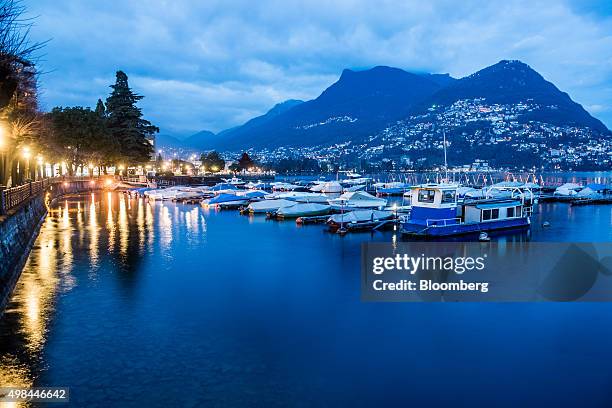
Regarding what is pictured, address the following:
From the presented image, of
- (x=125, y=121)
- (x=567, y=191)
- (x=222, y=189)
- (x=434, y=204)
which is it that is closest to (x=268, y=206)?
(x=434, y=204)

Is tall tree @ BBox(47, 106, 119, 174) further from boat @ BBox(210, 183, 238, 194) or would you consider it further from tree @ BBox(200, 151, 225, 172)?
tree @ BBox(200, 151, 225, 172)

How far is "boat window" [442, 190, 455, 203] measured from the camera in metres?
35.3

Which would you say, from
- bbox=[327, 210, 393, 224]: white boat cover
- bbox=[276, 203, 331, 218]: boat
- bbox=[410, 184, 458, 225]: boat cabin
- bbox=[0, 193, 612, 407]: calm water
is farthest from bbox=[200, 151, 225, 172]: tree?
bbox=[0, 193, 612, 407]: calm water

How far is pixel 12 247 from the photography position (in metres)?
22.8

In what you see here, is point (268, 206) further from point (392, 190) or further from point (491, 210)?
point (392, 190)

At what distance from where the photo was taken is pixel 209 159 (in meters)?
163

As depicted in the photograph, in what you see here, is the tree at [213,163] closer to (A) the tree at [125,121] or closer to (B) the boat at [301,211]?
(A) the tree at [125,121]

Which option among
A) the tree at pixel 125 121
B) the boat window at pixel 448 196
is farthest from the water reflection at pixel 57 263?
the tree at pixel 125 121

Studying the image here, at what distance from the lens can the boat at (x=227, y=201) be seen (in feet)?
192

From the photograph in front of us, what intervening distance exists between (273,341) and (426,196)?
23.8 metres

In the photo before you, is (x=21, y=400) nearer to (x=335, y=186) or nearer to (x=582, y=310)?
(x=582, y=310)

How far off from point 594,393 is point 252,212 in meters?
42.3

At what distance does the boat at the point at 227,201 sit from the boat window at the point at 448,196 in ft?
97.9

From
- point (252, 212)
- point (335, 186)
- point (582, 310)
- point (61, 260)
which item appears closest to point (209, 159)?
point (335, 186)
